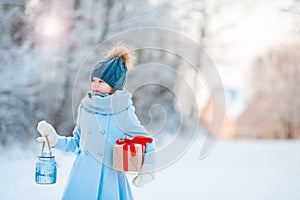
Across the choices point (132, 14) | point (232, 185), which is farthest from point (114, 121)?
point (132, 14)

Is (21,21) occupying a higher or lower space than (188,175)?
higher

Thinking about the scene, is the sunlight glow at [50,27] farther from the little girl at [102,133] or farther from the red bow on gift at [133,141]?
the red bow on gift at [133,141]

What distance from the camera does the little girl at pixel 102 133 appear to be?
206 centimetres

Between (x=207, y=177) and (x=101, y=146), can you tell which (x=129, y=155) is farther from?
(x=207, y=177)

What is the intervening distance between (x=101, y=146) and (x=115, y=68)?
12.1 inches

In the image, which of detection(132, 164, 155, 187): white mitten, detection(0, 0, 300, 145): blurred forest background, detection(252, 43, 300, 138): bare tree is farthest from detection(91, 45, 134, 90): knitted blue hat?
detection(252, 43, 300, 138): bare tree

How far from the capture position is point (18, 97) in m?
5.68

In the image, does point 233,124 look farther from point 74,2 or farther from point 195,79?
point 74,2

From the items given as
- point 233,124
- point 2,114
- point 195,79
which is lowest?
point 2,114

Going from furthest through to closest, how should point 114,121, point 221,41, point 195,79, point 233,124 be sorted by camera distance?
point 233,124
point 221,41
point 195,79
point 114,121

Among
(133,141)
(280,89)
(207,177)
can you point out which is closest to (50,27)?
(207,177)

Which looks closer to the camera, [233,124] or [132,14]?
[132,14]

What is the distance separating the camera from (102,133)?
6.86ft

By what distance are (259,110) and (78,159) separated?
14.8m
